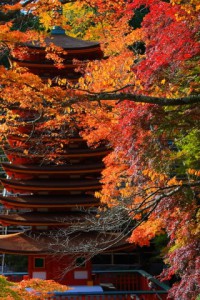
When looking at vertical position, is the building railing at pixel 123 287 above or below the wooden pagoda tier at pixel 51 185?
below

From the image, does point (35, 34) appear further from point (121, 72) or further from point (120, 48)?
point (120, 48)

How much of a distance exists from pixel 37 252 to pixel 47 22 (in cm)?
666

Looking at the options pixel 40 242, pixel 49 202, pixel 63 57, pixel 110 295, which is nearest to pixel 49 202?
pixel 49 202

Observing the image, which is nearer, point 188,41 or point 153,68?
point 188,41

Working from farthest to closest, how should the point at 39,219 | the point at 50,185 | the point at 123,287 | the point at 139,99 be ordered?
the point at 123,287 → the point at 50,185 → the point at 39,219 → the point at 139,99

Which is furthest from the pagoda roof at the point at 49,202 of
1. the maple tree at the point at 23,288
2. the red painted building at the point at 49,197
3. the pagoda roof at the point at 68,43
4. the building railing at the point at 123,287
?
the maple tree at the point at 23,288

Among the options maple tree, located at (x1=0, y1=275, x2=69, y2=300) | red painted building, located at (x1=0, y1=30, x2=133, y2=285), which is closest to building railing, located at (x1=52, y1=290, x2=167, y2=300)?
red painted building, located at (x1=0, y1=30, x2=133, y2=285)

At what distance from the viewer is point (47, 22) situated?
791 cm

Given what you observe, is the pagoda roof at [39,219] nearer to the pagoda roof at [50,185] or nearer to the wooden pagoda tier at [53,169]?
the pagoda roof at [50,185]

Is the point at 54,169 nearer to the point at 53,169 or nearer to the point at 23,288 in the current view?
the point at 53,169

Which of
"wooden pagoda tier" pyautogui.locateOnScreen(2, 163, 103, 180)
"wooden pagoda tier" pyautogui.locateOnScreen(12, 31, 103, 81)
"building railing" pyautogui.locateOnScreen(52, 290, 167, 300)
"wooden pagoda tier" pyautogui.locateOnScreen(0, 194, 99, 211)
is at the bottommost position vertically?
"building railing" pyautogui.locateOnScreen(52, 290, 167, 300)

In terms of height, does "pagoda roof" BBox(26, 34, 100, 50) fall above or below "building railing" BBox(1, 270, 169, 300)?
→ above

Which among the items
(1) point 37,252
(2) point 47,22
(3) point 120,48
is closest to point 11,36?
(2) point 47,22

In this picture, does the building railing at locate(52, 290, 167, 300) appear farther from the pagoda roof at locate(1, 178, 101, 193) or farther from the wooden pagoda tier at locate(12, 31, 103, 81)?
the wooden pagoda tier at locate(12, 31, 103, 81)
